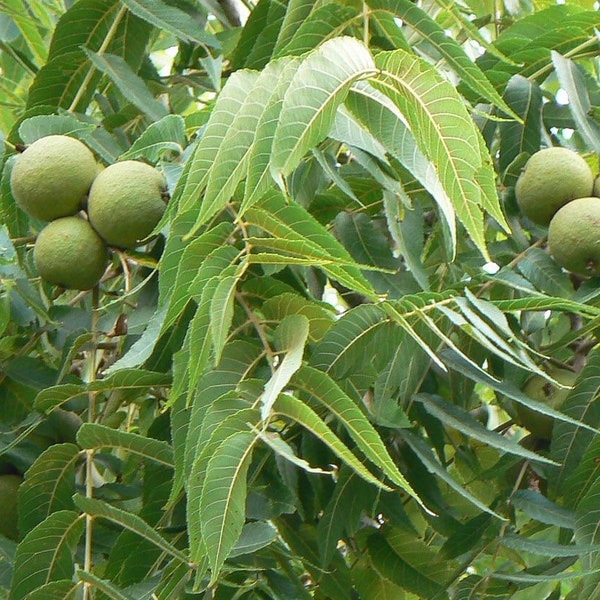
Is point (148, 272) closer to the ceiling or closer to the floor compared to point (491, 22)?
closer to the floor

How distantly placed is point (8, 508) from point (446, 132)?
3.26ft

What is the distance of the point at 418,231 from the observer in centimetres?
183

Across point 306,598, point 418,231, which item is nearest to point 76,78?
point 418,231

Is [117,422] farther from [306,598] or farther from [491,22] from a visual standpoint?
[491,22]

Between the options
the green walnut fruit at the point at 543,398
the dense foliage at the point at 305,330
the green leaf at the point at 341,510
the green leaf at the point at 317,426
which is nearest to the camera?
the green leaf at the point at 317,426

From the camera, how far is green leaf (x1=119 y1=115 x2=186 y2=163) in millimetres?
1646

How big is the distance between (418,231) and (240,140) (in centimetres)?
62

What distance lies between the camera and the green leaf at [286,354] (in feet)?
3.98

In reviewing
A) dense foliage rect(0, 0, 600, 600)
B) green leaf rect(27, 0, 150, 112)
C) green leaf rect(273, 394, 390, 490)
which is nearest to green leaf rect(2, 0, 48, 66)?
dense foliage rect(0, 0, 600, 600)

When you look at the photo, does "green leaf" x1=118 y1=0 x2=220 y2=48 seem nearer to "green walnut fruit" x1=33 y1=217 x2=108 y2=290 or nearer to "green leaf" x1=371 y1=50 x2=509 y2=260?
"green walnut fruit" x1=33 y1=217 x2=108 y2=290

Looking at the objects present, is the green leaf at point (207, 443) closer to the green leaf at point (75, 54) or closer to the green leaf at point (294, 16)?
the green leaf at point (294, 16)

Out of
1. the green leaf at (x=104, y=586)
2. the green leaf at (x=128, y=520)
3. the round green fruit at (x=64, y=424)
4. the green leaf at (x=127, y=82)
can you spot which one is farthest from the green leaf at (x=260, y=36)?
→ the green leaf at (x=104, y=586)

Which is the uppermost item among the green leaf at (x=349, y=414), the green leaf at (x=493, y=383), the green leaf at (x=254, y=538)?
the green leaf at (x=349, y=414)

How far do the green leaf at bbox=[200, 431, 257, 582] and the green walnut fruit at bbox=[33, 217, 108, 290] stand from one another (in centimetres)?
54
